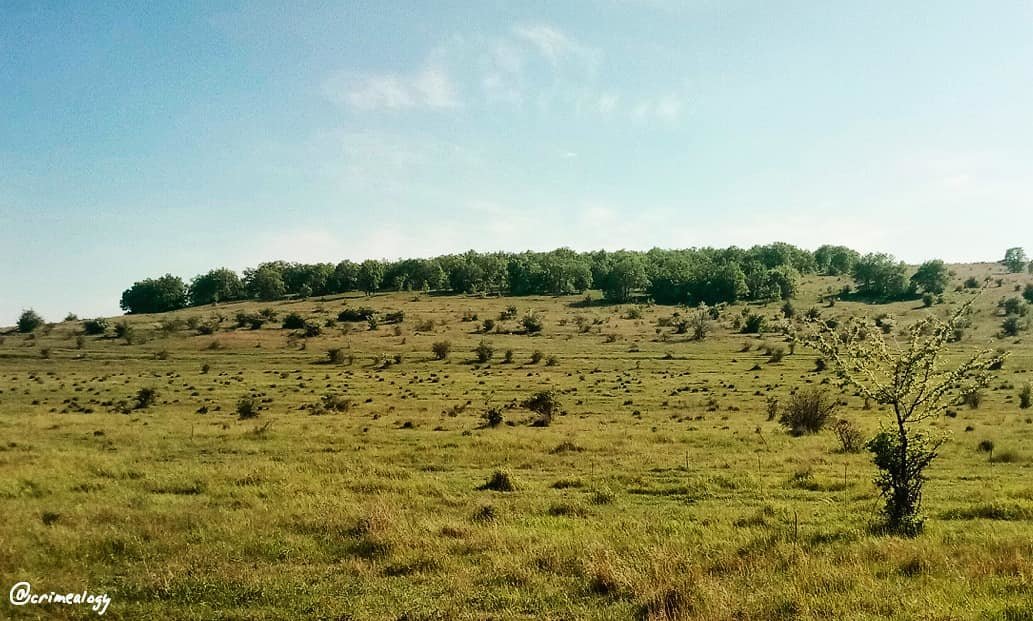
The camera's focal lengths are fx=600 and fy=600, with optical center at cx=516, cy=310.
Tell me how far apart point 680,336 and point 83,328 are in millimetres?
116392

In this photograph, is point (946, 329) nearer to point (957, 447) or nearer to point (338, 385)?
point (957, 447)

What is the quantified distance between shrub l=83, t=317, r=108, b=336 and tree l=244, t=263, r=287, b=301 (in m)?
58.0

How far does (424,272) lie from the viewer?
607 feet

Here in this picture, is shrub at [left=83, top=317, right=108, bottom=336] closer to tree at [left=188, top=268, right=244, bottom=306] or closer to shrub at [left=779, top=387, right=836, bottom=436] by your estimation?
tree at [left=188, top=268, right=244, bottom=306]

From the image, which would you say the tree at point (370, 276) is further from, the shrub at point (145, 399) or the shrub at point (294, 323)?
the shrub at point (145, 399)

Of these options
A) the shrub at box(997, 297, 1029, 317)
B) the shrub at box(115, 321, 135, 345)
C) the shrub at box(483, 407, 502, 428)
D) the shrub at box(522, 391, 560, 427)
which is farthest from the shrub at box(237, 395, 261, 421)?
the shrub at box(997, 297, 1029, 317)

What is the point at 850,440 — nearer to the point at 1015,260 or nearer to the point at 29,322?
the point at 29,322

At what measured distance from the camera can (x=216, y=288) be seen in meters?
180

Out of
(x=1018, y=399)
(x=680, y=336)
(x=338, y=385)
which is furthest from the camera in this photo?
(x=680, y=336)

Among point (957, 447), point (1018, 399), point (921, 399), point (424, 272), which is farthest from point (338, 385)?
point (424, 272)

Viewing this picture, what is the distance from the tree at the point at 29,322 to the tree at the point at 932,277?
632ft

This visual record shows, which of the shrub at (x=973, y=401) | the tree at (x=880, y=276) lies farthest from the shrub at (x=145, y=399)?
the tree at (x=880, y=276)

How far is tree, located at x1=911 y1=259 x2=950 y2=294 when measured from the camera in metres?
136

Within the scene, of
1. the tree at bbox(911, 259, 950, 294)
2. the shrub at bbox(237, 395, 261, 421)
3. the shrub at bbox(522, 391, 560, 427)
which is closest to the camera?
the shrub at bbox(522, 391, 560, 427)
